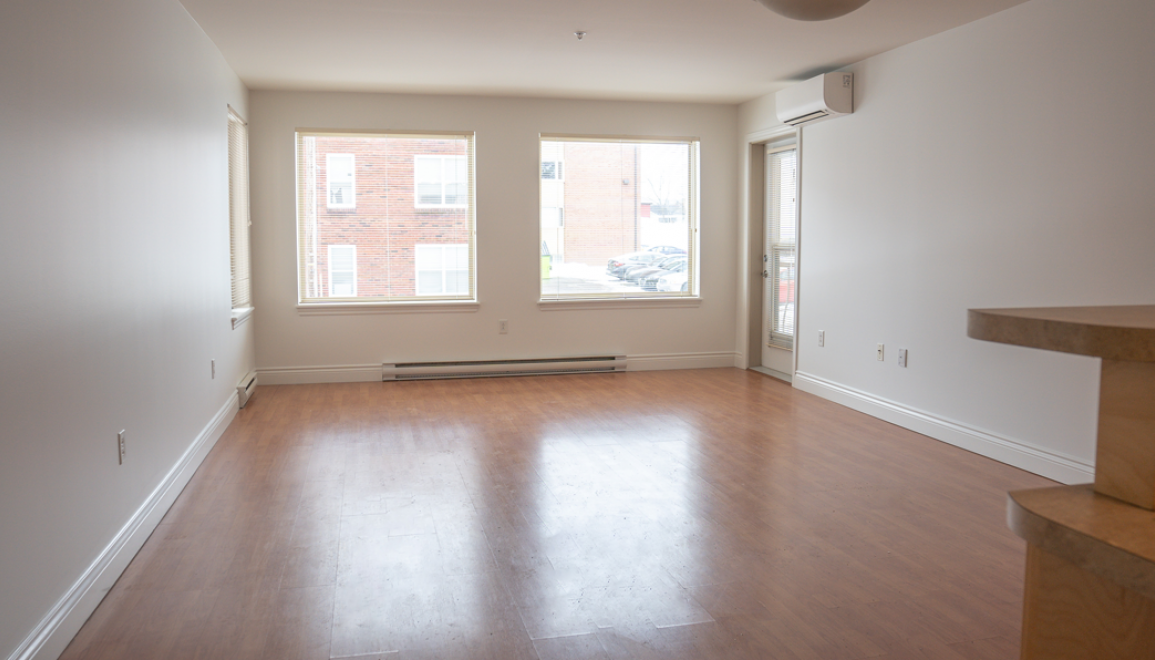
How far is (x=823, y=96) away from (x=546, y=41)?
6.42ft

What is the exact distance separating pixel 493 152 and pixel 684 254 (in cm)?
198

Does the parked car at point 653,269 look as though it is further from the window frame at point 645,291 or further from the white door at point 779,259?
the white door at point 779,259

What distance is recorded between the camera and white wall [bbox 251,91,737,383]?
6.34 metres

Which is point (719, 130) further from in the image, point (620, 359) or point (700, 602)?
point (700, 602)

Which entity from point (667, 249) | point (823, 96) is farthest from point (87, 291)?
point (667, 249)

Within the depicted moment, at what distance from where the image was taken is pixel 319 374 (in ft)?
21.3

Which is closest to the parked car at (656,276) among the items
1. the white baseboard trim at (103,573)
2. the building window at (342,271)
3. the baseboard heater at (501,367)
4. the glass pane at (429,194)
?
the baseboard heater at (501,367)

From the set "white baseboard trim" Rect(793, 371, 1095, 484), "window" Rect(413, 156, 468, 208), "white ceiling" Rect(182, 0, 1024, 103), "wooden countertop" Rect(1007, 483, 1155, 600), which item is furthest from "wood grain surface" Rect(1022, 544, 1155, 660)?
"window" Rect(413, 156, 468, 208)

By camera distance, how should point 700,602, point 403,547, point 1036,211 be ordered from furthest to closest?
1. point 1036,211
2. point 403,547
3. point 700,602

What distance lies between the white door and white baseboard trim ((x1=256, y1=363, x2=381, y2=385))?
3452 millimetres

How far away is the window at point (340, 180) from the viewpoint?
6.45m

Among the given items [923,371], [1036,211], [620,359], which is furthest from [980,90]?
[620,359]

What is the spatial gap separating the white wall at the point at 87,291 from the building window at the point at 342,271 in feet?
8.02

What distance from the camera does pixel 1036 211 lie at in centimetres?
390
